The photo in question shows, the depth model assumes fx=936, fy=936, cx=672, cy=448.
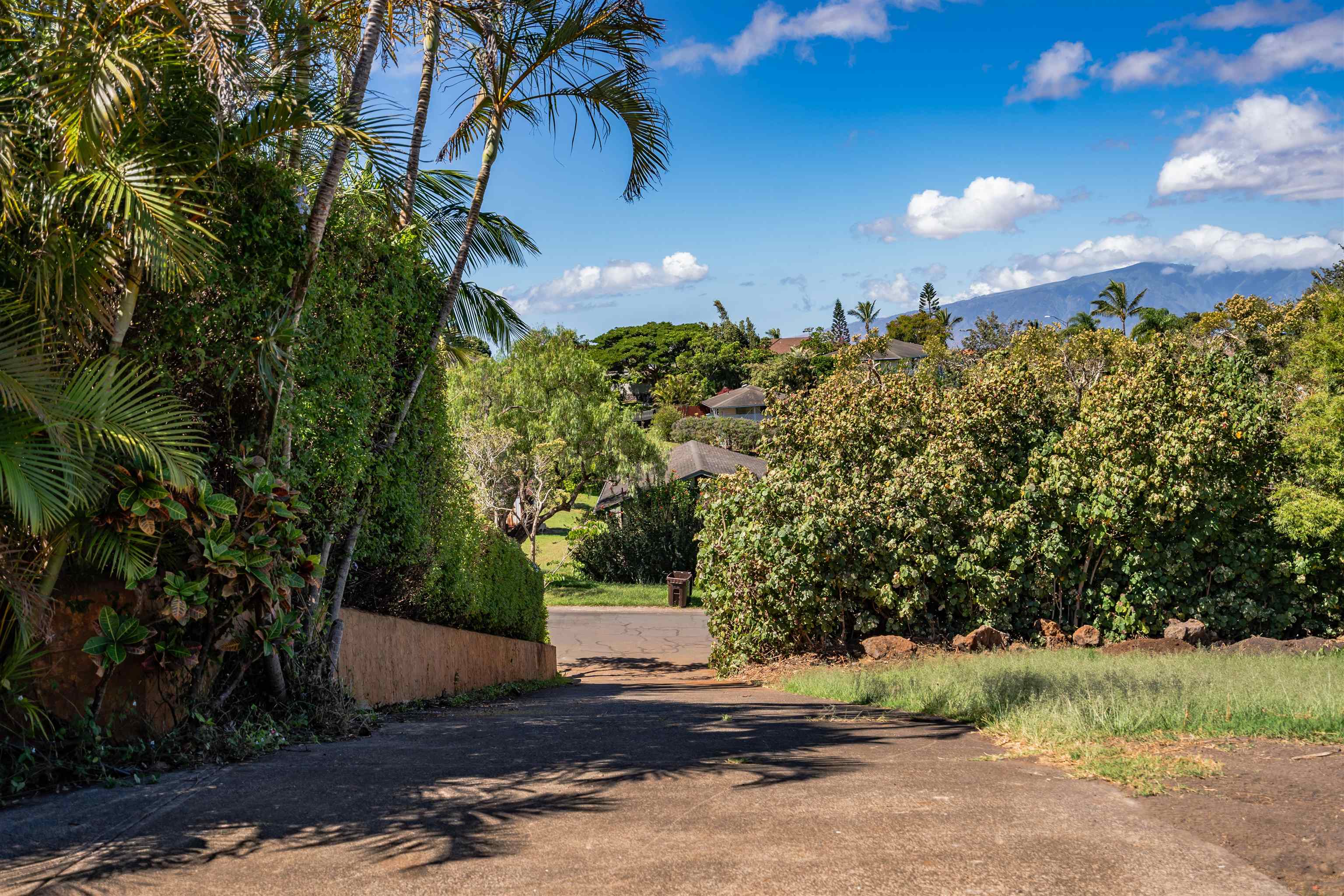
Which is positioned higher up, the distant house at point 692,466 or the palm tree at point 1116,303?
the palm tree at point 1116,303

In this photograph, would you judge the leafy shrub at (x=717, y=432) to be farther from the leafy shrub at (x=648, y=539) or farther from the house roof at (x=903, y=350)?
the house roof at (x=903, y=350)

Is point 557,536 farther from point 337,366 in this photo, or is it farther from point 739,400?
point 337,366

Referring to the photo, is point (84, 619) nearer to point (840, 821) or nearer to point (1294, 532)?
point (840, 821)

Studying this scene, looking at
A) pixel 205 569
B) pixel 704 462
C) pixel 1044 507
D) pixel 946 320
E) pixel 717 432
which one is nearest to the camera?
pixel 205 569

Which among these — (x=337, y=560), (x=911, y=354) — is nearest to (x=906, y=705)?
(x=337, y=560)

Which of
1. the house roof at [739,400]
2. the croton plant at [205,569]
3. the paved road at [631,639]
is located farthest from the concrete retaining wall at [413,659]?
the house roof at [739,400]

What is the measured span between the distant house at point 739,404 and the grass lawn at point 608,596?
39.0m

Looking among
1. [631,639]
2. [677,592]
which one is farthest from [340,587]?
[677,592]

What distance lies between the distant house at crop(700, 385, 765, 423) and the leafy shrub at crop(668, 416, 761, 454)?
35.3ft

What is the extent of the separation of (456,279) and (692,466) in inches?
1101

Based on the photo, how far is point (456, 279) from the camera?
7.97 m

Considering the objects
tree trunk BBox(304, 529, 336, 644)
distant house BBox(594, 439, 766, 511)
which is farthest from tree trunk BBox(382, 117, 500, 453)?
distant house BBox(594, 439, 766, 511)

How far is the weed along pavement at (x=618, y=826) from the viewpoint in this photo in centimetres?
310

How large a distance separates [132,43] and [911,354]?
82.9 meters
